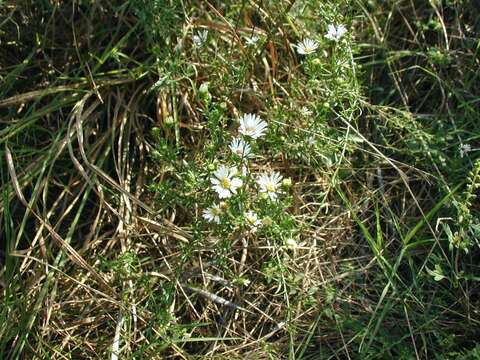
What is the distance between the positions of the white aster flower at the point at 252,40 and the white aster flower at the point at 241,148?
1.25ft

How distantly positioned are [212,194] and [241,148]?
13 cm

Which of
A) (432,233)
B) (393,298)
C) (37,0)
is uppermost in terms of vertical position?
(37,0)

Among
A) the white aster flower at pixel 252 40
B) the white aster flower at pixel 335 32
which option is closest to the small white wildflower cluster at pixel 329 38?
the white aster flower at pixel 335 32

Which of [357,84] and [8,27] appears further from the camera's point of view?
[8,27]

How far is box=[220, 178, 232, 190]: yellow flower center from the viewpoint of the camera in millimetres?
1813

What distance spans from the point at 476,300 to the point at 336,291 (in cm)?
38

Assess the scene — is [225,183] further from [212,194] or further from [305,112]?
[305,112]

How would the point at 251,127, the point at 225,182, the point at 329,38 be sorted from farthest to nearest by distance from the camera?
the point at 329,38, the point at 251,127, the point at 225,182

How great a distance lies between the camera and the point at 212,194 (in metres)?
1.89

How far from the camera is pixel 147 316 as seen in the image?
79.0 inches

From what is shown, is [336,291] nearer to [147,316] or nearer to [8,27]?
[147,316]

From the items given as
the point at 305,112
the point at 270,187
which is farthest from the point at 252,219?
the point at 305,112

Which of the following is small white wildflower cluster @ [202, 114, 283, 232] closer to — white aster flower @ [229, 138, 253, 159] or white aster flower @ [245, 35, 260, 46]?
white aster flower @ [229, 138, 253, 159]

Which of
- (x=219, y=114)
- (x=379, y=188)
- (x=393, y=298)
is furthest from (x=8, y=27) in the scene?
(x=393, y=298)
